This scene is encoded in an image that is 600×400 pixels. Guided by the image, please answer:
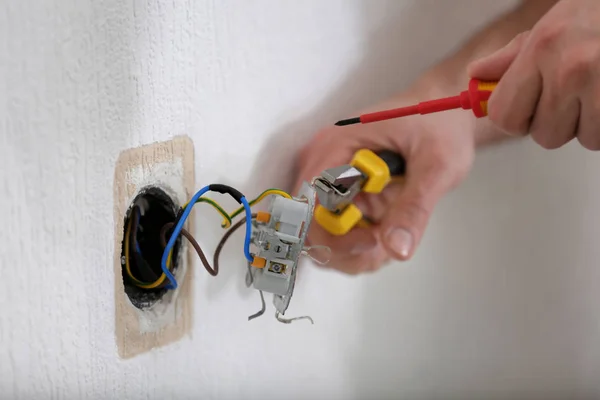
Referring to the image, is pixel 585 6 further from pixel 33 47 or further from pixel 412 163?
pixel 33 47

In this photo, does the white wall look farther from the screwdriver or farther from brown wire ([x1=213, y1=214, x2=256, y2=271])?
the screwdriver

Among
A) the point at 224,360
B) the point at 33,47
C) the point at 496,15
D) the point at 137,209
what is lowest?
the point at 224,360

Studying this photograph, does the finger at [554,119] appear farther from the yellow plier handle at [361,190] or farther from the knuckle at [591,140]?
the yellow plier handle at [361,190]

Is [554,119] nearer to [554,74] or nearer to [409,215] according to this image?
[554,74]

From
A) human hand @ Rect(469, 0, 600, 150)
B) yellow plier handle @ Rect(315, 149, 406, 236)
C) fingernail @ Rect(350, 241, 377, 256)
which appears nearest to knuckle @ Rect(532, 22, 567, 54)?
human hand @ Rect(469, 0, 600, 150)

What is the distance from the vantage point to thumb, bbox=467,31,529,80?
0.53 metres

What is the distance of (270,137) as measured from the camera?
0.64 meters

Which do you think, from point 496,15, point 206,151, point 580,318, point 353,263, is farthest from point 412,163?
point 580,318

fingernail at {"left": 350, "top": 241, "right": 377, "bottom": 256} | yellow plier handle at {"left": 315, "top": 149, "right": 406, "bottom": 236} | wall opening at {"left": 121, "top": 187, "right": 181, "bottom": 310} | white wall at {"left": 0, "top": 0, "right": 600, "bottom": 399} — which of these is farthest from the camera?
fingernail at {"left": 350, "top": 241, "right": 377, "bottom": 256}

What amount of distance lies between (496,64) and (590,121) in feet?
0.31

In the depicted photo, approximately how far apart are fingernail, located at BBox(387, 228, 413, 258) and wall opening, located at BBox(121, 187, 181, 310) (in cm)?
23

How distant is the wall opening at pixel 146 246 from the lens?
0.50 metres

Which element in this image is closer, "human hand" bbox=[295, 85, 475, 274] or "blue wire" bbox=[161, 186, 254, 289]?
"blue wire" bbox=[161, 186, 254, 289]

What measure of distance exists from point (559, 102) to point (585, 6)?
83 mm
